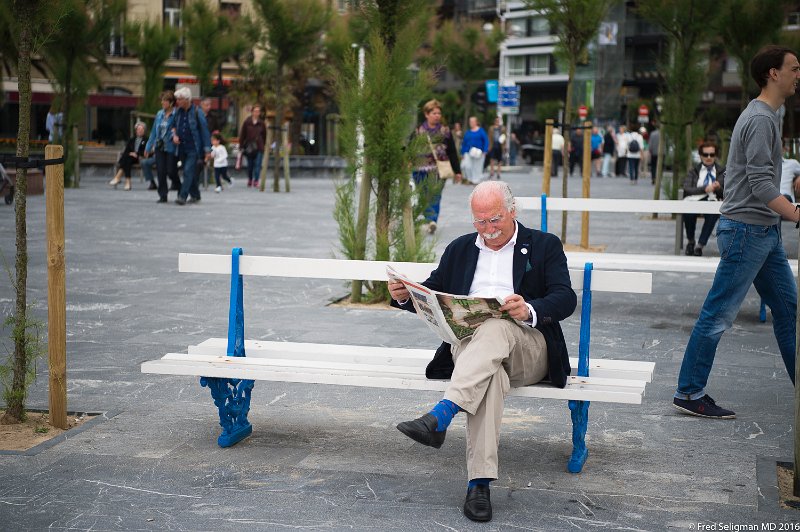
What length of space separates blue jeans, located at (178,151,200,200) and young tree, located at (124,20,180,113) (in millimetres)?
9185

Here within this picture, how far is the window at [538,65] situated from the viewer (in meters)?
99.3

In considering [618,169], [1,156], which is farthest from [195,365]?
[618,169]

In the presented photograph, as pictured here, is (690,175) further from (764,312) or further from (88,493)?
(88,493)

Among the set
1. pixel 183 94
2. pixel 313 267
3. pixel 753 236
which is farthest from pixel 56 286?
pixel 183 94

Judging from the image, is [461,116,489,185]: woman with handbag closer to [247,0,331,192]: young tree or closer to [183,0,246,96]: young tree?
[247,0,331,192]: young tree

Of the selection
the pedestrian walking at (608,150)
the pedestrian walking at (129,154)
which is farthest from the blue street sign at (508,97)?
the pedestrian walking at (129,154)

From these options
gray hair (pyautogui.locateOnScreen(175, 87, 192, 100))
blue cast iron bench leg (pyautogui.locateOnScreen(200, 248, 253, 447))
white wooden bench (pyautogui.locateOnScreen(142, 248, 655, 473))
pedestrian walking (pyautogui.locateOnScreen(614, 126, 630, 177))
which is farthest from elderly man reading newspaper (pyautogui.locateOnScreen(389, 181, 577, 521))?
pedestrian walking (pyautogui.locateOnScreen(614, 126, 630, 177))

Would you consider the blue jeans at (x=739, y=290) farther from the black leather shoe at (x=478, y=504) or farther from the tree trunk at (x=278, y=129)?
the tree trunk at (x=278, y=129)

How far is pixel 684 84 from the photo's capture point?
58.1 feet

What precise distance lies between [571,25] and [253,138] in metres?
14.9

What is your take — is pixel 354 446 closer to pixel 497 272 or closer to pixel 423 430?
pixel 423 430

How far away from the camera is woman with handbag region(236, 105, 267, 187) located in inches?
1109

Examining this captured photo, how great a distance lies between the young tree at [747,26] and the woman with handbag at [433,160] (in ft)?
17.5

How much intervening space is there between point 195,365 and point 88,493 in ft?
2.70
